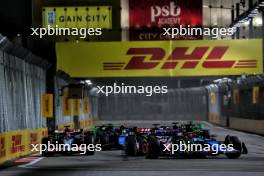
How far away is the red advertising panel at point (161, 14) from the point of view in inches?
1193

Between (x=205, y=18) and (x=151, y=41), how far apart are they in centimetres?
328

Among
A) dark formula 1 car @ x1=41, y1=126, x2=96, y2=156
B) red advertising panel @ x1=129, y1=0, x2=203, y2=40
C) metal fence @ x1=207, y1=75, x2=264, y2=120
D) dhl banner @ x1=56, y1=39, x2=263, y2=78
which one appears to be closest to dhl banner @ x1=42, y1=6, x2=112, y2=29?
dhl banner @ x1=56, y1=39, x2=263, y2=78

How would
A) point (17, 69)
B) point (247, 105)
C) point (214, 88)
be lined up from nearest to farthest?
point (17, 69) → point (247, 105) → point (214, 88)

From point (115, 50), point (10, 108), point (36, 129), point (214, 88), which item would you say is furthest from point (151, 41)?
point (214, 88)

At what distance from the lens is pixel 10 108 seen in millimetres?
25406

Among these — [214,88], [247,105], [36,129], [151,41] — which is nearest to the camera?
[36,129]

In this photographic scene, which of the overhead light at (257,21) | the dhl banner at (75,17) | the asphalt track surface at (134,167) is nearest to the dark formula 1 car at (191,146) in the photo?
the asphalt track surface at (134,167)

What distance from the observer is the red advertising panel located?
1193 inches

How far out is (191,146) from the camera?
926 inches

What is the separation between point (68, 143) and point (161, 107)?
5968cm

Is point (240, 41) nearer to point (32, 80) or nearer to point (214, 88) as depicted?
point (32, 80)

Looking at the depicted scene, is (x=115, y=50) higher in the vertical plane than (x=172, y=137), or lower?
higher

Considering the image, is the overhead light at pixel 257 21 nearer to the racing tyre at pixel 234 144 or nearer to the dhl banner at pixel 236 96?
the dhl banner at pixel 236 96

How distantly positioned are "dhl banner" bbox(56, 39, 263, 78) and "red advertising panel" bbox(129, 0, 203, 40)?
2.67 meters
